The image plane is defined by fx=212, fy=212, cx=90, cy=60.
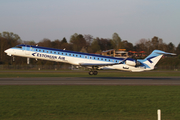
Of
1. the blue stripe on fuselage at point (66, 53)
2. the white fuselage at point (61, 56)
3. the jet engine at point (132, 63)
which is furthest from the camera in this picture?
the jet engine at point (132, 63)

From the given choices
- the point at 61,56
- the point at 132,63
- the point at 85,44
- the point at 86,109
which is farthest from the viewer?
the point at 85,44

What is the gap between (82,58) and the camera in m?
34.5

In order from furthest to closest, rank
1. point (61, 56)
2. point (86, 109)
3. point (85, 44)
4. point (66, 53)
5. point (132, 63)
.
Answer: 1. point (85, 44)
2. point (132, 63)
3. point (66, 53)
4. point (61, 56)
5. point (86, 109)

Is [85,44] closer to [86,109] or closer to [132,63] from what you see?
[132,63]

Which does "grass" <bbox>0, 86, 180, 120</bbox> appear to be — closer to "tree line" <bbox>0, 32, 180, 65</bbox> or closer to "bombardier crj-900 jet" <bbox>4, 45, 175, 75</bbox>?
"bombardier crj-900 jet" <bbox>4, 45, 175, 75</bbox>

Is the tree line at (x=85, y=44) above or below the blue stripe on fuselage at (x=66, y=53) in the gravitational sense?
above

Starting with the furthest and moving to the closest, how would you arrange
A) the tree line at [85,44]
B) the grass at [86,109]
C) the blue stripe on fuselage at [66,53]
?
1. the tree line at [85,44]
2. the blue stripe on fuselage at [66,53]
3. the grass at [86,109]

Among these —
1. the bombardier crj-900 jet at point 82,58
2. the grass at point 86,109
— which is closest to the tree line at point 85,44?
the bombardier crj-900 jet at point 82,58

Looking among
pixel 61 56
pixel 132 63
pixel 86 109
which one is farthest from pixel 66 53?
pixel 86 109

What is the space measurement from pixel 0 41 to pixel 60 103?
250ft

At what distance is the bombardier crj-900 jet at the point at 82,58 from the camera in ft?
108

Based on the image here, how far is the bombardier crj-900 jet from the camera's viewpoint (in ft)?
108

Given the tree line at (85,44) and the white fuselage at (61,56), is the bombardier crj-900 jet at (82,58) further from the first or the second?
the tree line at (85,44)

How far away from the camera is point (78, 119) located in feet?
29.6
